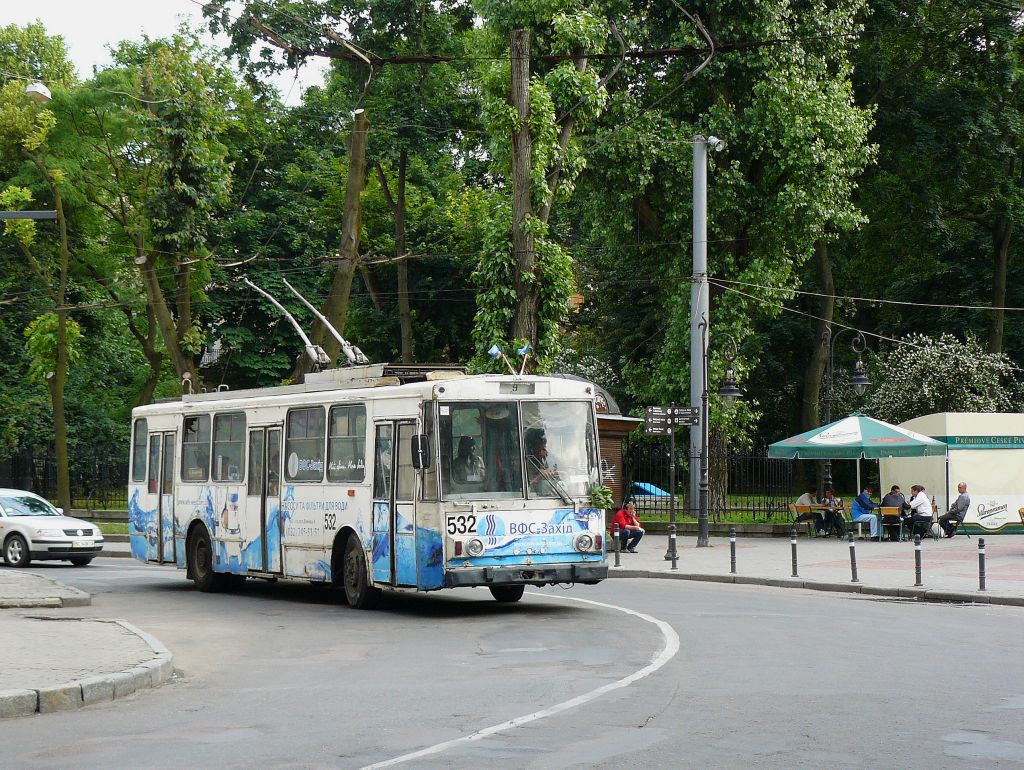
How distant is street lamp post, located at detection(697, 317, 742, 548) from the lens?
29.7m

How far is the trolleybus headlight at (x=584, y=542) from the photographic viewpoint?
16.6m

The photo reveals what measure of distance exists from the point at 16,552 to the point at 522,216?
12512 mm

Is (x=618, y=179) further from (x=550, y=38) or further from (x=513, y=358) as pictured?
(x=513, y=358)

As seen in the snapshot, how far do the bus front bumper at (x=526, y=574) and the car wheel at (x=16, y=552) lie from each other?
15.0 m

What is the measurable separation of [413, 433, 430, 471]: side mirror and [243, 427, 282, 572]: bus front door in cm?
391

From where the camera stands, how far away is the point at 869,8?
39.4 metres

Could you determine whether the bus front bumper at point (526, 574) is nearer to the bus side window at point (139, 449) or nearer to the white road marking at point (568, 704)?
the white road marking at point (568, 704)

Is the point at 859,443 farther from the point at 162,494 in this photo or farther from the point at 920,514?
the point at 162,494

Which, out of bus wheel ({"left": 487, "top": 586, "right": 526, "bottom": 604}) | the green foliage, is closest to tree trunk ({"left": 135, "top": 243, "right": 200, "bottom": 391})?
the green foliage

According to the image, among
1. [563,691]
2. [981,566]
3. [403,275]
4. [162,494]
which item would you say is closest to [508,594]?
[981,566]

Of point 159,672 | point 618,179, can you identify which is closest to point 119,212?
point 618,179

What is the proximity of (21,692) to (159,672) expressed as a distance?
6.10 feet

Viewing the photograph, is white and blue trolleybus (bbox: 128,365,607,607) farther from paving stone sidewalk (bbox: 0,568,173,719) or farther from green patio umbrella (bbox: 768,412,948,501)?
green patio umbrella (bbox: 768,412,948,501)

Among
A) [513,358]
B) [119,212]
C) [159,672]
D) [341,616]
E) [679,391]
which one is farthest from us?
[119,212]
